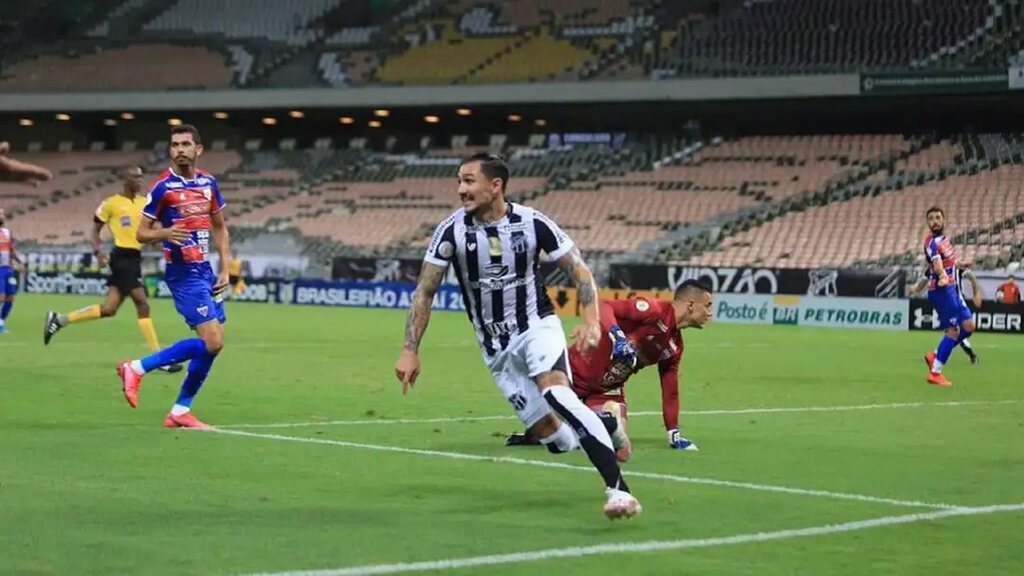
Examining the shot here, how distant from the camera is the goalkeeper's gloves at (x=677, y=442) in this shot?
1272cm

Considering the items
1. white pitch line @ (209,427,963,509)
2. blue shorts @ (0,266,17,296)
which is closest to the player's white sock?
white pitch line @ (209,427,963,509)

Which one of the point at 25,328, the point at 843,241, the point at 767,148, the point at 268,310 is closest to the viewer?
the point at 25,328

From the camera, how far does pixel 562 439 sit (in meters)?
9.52

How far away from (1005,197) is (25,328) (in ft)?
99.5

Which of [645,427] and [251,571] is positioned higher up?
[251,571]

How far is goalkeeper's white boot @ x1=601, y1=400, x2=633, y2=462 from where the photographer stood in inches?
443

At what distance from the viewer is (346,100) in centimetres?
6084

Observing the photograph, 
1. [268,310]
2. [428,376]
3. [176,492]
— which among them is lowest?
[268,310]

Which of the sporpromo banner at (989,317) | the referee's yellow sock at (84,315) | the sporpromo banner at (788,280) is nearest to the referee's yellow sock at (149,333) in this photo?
the referee's yellow sock at (84,315)

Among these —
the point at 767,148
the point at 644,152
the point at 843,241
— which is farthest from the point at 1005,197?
the point at 644,152

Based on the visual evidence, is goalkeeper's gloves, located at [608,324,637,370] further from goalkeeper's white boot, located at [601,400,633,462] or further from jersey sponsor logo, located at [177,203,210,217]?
jersey sponsor logo, located at [177,203,210,217]

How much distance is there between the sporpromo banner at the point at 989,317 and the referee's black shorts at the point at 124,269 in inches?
866

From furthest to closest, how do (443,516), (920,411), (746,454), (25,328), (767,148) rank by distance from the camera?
(767,148)
(25,328)
(920,411)
(746,454)
(443,516)

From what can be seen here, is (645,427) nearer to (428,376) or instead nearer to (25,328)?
(428,376)
